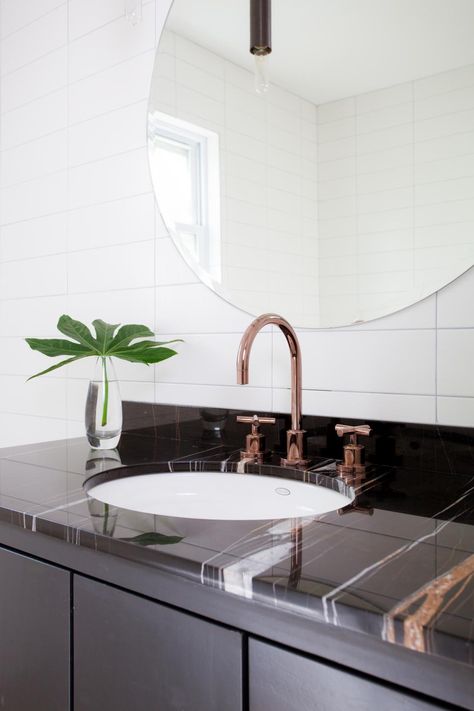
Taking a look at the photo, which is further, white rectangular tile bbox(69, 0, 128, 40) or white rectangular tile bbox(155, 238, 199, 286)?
white rectangular tile bbox(69, 0, 128, 40)

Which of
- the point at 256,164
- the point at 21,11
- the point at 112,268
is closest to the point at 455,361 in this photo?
the point at 256,164

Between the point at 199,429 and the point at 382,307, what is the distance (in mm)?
Result: 552

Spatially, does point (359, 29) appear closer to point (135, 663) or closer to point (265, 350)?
point (265, 350)

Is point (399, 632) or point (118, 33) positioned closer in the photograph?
point (399, 632)

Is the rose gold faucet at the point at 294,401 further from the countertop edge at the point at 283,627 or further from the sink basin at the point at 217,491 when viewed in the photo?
the countertop edge at the point at 283,627

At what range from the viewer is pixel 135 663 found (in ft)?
2.37

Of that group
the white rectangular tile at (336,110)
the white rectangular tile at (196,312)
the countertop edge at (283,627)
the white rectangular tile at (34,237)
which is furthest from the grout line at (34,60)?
the countertop edge at (283,627)

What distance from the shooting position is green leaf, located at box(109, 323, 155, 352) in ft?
4.66

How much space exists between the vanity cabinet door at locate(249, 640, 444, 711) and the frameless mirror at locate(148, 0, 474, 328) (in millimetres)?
721

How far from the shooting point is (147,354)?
142cm

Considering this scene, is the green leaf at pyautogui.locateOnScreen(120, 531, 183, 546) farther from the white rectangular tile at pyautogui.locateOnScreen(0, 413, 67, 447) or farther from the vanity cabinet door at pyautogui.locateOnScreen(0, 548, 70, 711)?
the white rectangular tile at pyautogui.locateOnScreen(0, 413, 67, 447)

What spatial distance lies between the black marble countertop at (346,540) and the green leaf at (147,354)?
0.91 feet

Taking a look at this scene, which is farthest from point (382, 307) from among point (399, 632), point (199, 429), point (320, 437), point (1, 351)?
point (1, 351)

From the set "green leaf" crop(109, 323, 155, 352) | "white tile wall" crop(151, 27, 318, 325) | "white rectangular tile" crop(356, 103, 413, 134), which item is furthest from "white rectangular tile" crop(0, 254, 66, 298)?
"white rectangular tile" crop(356, 103, 413, 134)
